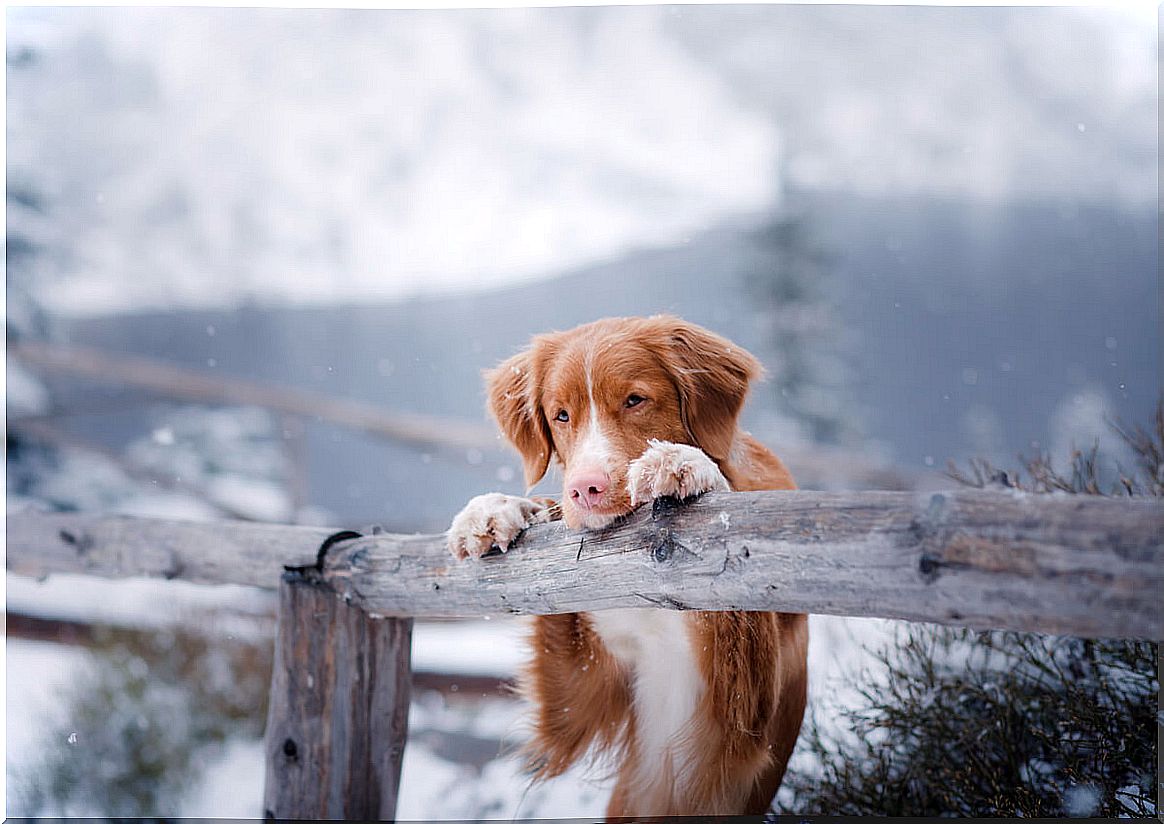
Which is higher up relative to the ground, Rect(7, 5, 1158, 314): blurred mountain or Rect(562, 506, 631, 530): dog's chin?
Rect(7, 5, 1158, 314): blurred mountain

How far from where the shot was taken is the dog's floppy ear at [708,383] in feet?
4.53

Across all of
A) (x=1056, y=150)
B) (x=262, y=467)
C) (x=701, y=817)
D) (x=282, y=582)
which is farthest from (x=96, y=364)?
(x=1056, y=150)

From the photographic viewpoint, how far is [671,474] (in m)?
1.16

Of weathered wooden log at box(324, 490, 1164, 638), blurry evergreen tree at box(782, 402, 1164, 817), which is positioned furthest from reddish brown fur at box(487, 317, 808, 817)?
blurry evergreen tree at box(782, 402, 1164, 817)

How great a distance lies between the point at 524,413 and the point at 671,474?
1.44 feet

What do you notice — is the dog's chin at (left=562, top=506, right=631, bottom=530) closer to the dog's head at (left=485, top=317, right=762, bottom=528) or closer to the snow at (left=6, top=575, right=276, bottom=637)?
the dog's head at (left=485, top=317, right=762, bottom=528)

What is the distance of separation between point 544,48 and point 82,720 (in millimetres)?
2452

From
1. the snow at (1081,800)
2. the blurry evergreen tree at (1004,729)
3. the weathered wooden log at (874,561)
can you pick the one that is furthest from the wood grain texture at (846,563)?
the snow at (1081,800)

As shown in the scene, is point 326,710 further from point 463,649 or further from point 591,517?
point 463,649

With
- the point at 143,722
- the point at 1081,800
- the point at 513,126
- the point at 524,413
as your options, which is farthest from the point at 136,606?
the point at 1081,800

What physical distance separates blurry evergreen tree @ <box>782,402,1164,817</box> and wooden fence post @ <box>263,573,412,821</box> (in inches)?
35.4

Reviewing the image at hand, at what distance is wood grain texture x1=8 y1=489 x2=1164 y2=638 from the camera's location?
0.90 metres

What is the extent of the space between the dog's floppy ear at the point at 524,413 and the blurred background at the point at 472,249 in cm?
41

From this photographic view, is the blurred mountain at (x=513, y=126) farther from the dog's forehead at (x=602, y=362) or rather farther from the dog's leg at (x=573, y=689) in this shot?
the dog's leg at (x=573, y=689)
